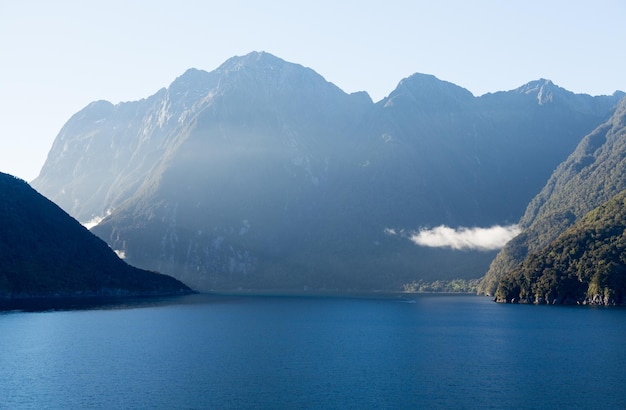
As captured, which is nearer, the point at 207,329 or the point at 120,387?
the point at 120,387

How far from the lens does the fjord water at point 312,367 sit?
102 metres

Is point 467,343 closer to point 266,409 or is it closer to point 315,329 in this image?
point 315,329

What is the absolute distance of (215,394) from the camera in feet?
346

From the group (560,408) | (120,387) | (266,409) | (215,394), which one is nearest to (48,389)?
A: (120,387)

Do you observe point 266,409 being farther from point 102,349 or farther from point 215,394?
point 102,349

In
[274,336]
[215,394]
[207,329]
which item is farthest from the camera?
[207,329]

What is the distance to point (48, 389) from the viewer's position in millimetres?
109188

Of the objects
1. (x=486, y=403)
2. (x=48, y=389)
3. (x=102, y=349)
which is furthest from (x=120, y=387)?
(x=486, y=403)

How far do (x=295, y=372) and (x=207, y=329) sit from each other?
7304 cm

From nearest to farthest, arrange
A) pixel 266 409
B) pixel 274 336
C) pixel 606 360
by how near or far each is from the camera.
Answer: pixel 266 409
pixel 606 360
pixel 274 336

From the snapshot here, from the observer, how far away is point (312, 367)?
12800 cm

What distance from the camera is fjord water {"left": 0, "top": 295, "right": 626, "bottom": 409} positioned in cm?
10238

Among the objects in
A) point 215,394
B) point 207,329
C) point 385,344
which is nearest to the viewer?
point 215,394

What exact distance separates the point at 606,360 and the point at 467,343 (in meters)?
35.3
